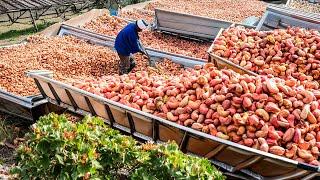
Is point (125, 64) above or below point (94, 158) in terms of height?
below

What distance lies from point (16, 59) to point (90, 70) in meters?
1.45

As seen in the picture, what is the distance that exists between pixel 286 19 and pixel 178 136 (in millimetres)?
5318

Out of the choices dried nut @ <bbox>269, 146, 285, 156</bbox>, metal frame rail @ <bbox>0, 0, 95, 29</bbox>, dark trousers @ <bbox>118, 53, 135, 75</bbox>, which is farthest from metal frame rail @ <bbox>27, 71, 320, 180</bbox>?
metal frame rail @ <bbox>0, 0, 95, 29</bbox>

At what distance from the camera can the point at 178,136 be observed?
6.24 meters

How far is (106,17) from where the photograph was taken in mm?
12781

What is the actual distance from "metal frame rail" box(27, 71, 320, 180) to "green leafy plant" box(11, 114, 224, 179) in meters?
0.83

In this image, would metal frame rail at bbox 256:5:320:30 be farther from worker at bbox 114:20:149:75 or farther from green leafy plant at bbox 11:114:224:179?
green leafy plant at bbox 11:114:224:179

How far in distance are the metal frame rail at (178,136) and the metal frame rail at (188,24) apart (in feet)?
15.8

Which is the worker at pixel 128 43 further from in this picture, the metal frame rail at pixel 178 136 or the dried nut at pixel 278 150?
the dried nut at pixel 278 150

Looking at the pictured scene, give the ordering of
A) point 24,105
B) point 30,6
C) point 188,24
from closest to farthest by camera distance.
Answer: point 24,105 → point 188,24 → point 30,6

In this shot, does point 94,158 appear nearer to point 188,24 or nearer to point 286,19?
point 286,19

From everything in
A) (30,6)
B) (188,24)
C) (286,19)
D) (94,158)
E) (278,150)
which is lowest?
(30,6)

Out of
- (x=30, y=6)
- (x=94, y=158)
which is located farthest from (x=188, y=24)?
(x=94, y=158)

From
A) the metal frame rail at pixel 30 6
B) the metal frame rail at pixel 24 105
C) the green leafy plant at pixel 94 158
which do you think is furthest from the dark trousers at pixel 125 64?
the metal frame rail at pixel 30 6
